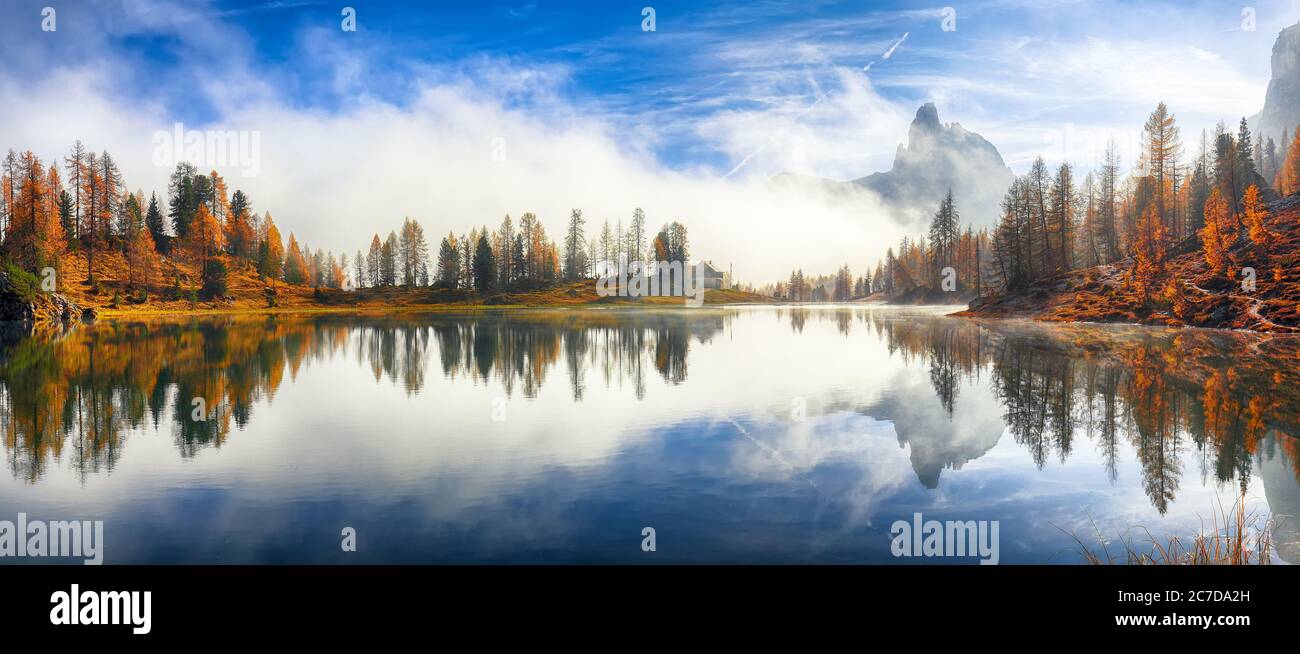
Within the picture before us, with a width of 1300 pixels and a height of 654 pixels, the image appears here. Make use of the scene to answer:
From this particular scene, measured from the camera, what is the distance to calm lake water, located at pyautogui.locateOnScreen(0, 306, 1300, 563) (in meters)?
9.64

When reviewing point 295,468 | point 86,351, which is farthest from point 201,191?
point 295,468

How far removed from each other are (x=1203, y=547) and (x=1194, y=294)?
65.8 meters

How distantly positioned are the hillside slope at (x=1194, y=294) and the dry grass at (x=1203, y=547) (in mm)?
47669

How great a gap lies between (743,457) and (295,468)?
8910 millimetres

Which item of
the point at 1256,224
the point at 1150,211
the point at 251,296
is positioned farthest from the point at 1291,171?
the point at 251,296

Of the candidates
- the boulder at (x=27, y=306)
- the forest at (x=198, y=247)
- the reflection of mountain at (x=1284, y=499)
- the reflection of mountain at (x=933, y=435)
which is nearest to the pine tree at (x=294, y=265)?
the forest at (x=198, y=247)

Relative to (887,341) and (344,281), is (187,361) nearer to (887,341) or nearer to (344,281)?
(887,341)

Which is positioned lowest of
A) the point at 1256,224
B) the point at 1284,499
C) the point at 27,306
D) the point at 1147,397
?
the point at 1284,499

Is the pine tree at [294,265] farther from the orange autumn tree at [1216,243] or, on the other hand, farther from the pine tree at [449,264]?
the orange autumn tree at [1216,243]

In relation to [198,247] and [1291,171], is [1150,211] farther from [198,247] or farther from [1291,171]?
[198,247]

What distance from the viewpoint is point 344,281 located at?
614 feet

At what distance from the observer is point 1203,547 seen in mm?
7734

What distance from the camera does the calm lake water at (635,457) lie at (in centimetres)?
964

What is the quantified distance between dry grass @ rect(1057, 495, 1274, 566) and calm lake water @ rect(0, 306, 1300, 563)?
245 mm
